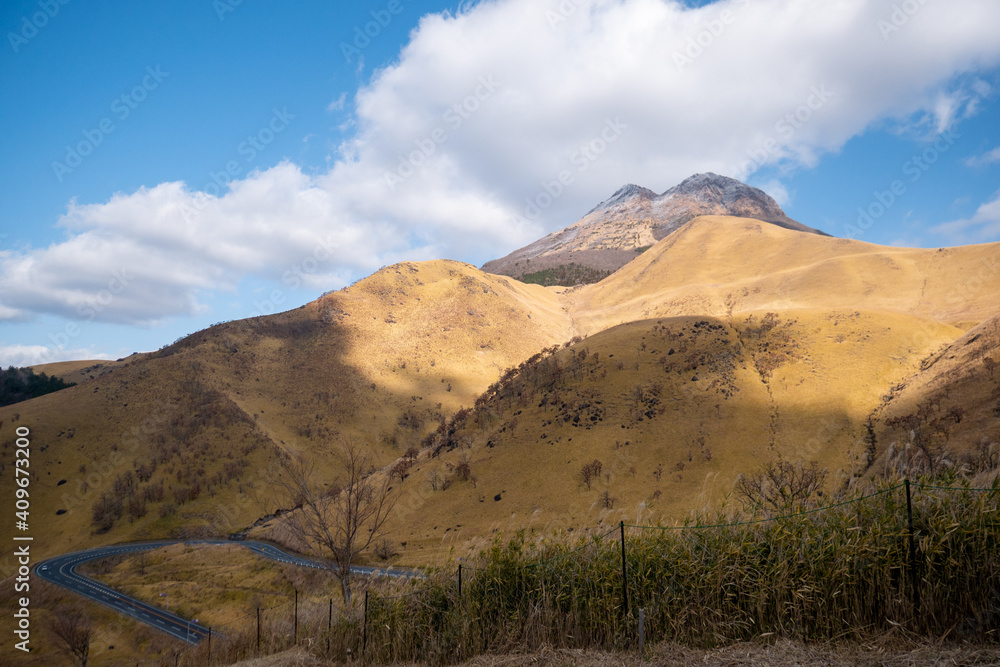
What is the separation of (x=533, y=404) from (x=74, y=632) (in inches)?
1282

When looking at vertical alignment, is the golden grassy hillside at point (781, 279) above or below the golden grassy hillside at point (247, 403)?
above

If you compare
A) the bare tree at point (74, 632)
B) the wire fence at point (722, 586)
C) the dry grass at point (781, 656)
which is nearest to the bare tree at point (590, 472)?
the wire fence at point (722, 586)

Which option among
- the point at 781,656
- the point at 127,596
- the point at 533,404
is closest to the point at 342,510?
the point at 781,656

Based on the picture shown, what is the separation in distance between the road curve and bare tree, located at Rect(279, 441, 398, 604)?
2279mm

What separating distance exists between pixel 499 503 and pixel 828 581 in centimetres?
2906

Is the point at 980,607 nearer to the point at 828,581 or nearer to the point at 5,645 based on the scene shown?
the point at 828,581

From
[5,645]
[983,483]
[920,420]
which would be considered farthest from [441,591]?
[920,420]

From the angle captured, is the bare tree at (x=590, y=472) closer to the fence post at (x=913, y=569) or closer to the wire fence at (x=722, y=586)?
the wire fence at (x=722, y=586)

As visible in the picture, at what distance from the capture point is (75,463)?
53.5 m

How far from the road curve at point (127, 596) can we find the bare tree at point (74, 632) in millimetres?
2615

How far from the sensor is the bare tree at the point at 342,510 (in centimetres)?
1698

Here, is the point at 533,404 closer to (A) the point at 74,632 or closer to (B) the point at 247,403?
(A) the point at 74,632

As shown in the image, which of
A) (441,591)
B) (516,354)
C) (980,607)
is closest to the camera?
(980,607)

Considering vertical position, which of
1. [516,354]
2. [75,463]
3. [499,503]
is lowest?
[499,503]
